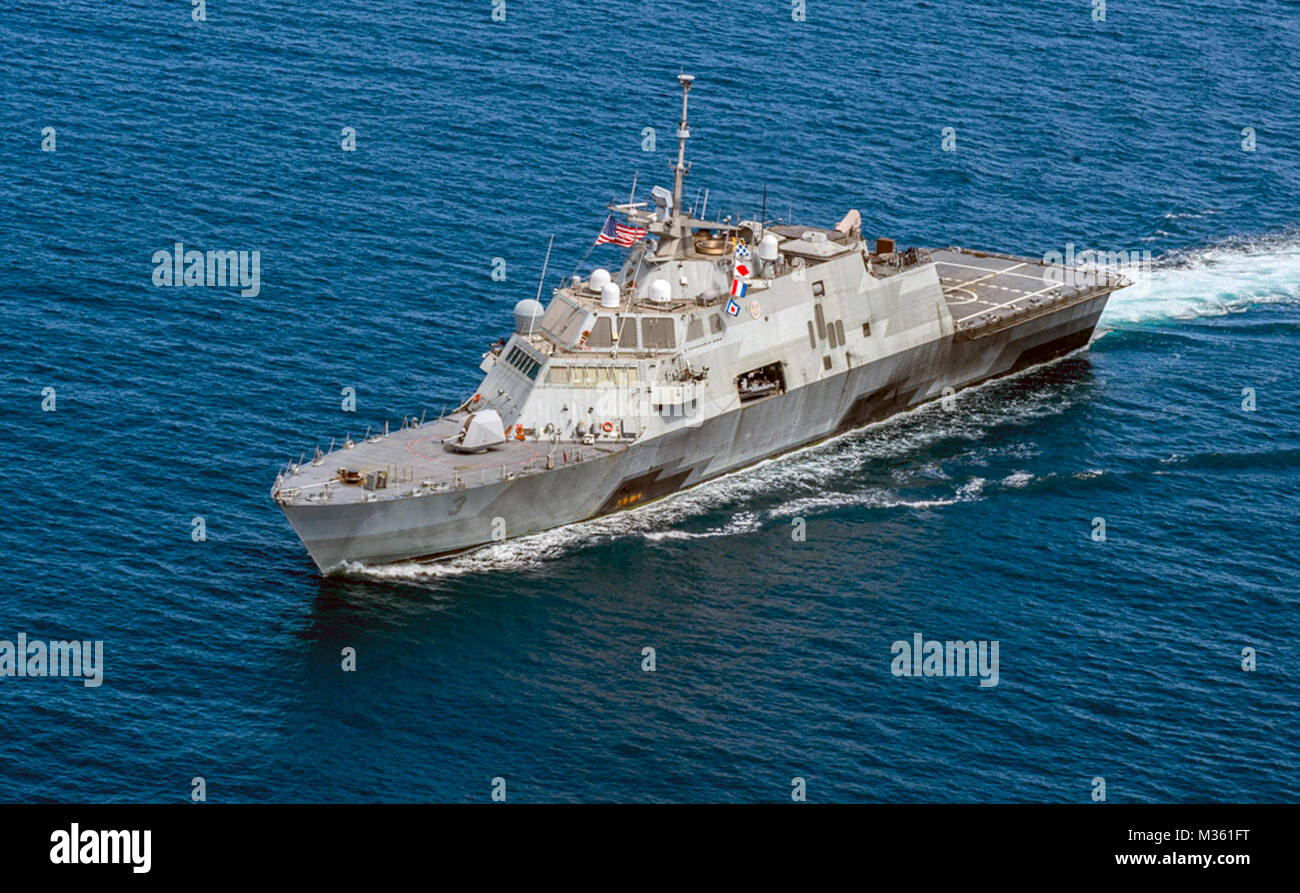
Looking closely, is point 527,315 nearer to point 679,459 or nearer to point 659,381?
point 659,381

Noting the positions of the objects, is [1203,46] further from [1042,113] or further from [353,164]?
[353,164]

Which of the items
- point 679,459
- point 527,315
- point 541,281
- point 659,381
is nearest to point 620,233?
point 541,281

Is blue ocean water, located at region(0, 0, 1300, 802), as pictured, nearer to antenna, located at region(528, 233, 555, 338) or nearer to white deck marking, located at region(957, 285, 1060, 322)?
antenna, located at region(528, 233, 555, 338)

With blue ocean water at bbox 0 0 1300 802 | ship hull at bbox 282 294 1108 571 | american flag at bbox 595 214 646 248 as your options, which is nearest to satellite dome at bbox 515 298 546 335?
american flag at bbox 595 214 646 248

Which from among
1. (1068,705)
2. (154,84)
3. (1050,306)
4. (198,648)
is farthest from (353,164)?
(1068,705)

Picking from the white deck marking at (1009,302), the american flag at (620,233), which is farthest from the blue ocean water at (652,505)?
the american flag at (620,233)

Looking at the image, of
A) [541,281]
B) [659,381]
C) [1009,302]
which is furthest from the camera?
[1009,302]
